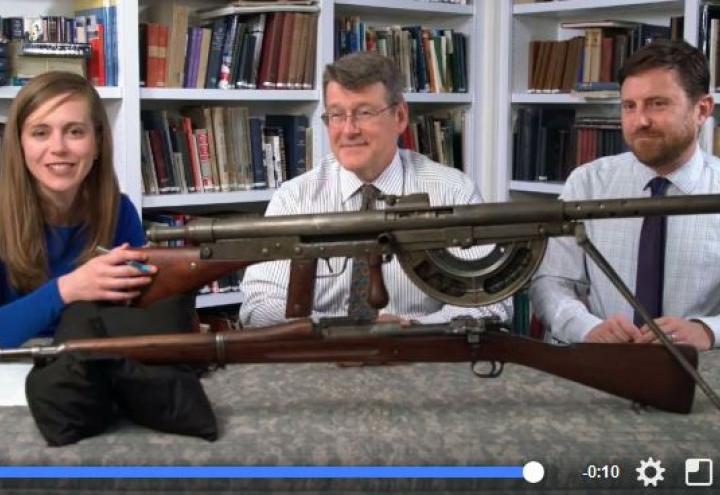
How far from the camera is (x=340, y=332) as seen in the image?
1.17m

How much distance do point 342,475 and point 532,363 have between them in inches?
11.6

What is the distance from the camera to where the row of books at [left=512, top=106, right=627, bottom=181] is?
351 cm

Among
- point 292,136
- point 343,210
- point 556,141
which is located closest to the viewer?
point 343,210

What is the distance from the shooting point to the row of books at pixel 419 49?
349cm

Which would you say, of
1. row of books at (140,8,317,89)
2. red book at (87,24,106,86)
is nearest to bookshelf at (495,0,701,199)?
row of books at (140,8,317,89)

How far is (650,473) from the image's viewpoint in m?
1.07

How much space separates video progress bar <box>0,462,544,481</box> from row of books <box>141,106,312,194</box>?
206cm

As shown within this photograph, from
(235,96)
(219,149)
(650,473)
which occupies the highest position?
(235,96)

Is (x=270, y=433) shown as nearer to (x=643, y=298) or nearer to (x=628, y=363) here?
(x=628, y=363)

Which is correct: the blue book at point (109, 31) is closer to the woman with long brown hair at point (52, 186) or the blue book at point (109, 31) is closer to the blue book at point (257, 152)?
the blue book at point (257, 152)

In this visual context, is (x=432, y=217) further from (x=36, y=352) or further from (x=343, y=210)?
(x=343, y=210)

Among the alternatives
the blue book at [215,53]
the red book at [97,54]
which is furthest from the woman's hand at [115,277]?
the blue book at [215,53]

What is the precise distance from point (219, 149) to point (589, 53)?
1438 millimetres

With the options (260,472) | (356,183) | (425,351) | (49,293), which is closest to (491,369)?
(425,351)
